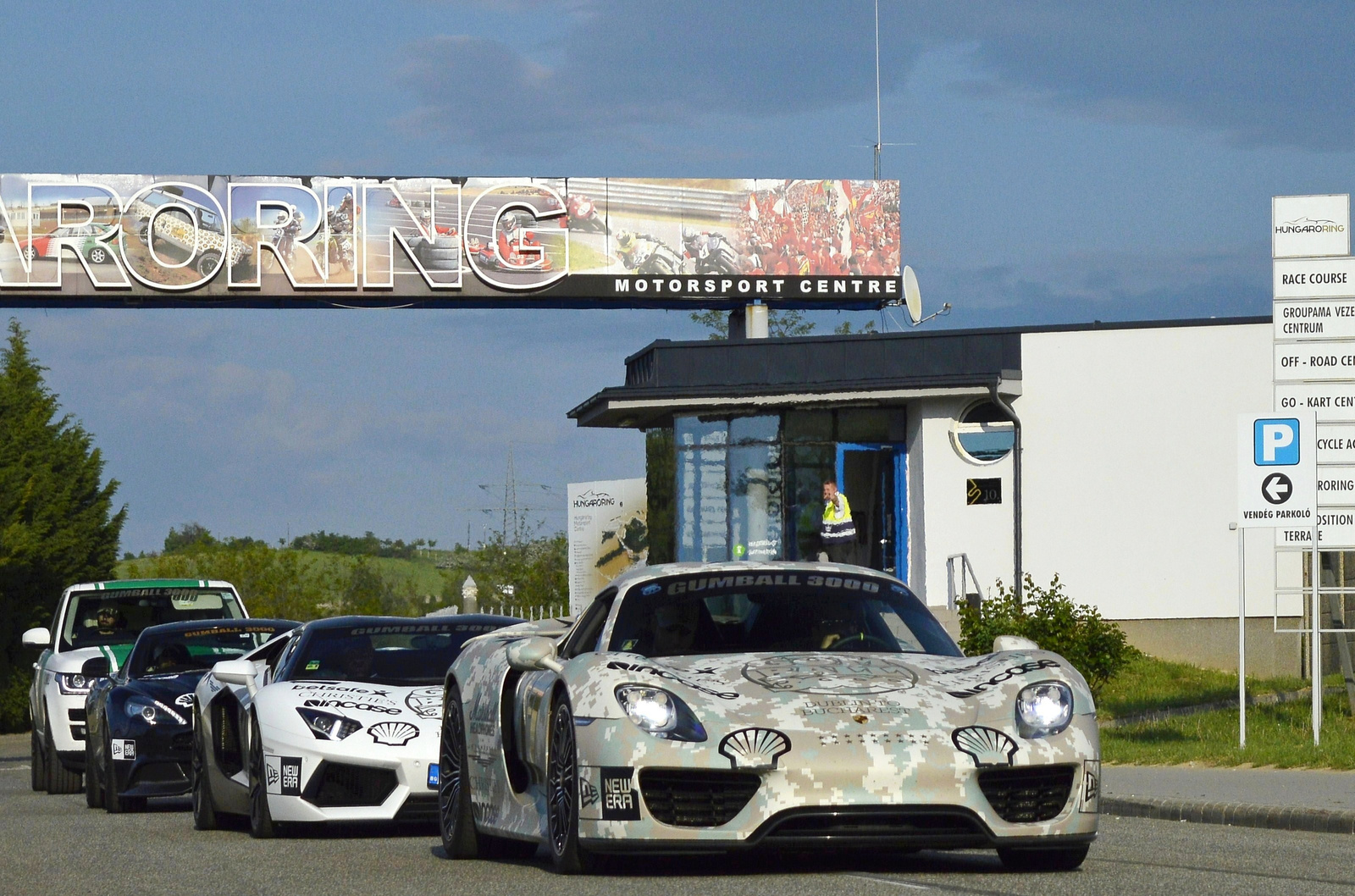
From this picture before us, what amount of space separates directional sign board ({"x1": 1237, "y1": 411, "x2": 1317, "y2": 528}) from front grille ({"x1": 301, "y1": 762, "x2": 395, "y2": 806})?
8.35 meters

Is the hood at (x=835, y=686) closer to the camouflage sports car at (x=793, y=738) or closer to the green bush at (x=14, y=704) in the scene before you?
the camouflage sports car at (x=793, y=738)

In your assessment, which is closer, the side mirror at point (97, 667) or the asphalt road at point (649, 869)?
the asphalt road at point (649, 869)

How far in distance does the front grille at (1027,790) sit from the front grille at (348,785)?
15.3 ft

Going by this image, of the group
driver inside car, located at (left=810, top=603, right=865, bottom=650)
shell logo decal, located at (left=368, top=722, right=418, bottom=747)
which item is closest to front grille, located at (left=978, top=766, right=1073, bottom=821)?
driver inside car, located at (left=810, top=603, right=865, bottom=650)

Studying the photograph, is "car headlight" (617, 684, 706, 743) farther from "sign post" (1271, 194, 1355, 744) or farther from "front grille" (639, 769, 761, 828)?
"sign post" (1271, 194, 1355, 744)

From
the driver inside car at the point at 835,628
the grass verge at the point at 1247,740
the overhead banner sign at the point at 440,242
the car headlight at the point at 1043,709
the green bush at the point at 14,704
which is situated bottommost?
the green bush at the point at 14,704

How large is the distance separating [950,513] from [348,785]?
791 inches

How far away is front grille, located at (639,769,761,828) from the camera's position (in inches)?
300

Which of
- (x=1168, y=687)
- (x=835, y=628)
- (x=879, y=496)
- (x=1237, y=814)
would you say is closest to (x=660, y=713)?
(x=835, y=628)

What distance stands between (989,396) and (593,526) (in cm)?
1503

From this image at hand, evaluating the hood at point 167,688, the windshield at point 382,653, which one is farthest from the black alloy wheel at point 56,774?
the windshield at point 382,653

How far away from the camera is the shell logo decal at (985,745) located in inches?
301

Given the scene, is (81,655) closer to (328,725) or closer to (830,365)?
(328,725)

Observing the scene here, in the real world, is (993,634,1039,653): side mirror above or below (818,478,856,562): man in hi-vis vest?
above
